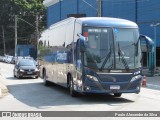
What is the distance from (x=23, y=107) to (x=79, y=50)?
3.40 m

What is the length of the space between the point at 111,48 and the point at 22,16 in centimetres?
8177

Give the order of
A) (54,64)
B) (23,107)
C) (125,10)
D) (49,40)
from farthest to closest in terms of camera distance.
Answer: (125,10) < (49,40) < (54,64) < (23,107)

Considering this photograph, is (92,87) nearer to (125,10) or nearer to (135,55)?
(135,55)

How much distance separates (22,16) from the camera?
9650 centimetres

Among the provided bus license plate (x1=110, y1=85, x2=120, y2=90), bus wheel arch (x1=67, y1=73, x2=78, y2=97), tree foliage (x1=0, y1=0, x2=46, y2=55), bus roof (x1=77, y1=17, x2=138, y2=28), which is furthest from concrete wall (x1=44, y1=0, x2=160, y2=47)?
tree foliage (x1=0, y1=0, x2=46, y2=55)

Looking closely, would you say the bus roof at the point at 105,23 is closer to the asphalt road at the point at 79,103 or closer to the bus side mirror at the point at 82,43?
the bus side mirror at the point at 82,43

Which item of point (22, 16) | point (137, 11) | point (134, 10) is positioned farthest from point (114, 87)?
point (22, 16)

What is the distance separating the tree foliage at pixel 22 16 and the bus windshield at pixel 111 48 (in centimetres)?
7597

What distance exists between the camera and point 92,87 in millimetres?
16203

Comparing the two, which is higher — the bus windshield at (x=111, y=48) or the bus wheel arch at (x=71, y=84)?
the bus windshield at (x=111, y=48)

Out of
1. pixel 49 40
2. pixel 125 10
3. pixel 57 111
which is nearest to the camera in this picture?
pixel 57 111

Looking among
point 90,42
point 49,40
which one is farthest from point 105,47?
point 49,40

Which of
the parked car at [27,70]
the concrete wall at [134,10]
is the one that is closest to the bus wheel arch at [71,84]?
the parked car at [27,70]

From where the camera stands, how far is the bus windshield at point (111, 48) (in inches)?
645
